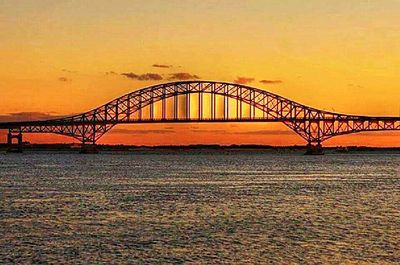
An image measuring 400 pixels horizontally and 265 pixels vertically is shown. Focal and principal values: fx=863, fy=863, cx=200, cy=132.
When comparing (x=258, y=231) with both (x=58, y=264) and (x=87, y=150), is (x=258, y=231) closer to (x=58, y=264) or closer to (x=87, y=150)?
(x=58, y=264)

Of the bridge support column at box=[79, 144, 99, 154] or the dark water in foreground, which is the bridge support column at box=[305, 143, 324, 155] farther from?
the dark water in foreground

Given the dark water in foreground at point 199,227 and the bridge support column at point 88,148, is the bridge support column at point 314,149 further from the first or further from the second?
the dark water in foreground at point 199,227

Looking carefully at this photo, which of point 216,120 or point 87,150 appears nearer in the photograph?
point 216,120

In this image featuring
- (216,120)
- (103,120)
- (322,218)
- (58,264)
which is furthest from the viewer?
(103,120)

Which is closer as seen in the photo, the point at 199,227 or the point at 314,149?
the point at 199,227

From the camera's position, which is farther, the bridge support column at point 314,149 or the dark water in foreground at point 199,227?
the bridge support column at point 314,149

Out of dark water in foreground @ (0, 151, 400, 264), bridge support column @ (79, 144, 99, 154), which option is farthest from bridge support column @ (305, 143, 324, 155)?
dark water in foreground @ (0, 151, 400, 264)

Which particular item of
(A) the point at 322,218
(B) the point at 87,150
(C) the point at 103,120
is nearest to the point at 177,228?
(A) the point at 322,218

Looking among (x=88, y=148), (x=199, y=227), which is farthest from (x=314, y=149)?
(x=199, y=227)

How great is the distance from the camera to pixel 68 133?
180 metres

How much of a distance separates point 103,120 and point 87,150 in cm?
1568

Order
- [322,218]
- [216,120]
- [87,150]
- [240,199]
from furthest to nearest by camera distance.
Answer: [87,150]
[216,120]
[240,199]
[322,218]

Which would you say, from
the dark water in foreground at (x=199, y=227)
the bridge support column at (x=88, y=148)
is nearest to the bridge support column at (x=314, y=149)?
the bridge support column at (x=88, y=148)

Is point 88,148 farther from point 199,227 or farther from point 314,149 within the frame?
point 199,227
